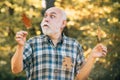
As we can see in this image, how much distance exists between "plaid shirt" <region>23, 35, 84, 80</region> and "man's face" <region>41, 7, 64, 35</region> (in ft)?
0.25

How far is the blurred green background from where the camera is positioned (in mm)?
10125

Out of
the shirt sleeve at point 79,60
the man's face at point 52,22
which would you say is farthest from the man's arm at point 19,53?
the shirt sleeve at point 79,60

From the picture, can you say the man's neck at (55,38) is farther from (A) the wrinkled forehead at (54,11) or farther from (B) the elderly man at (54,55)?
(A) the wrinkled forehead at (54,11)

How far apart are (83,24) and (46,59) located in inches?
306

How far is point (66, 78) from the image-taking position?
3.31 meters

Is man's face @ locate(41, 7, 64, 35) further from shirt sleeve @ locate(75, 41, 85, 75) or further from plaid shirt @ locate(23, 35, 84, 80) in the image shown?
shirt sleeve @ locate(75, 41, 85, 75)

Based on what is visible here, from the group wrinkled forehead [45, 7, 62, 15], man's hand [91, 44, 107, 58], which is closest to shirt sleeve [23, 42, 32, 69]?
wrinkled forehead [45, 7, 62, 15]

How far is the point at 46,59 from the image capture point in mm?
3285

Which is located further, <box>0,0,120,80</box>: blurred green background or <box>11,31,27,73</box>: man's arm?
<box>0,0,120,80</box>: blurred green background

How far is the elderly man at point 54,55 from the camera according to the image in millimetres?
3254

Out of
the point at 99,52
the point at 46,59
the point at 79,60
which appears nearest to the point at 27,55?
the point at 46,59

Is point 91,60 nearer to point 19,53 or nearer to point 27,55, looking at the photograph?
point 27,55

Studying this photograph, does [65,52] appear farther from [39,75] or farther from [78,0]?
[78,0]

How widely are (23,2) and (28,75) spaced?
22.6 ft
